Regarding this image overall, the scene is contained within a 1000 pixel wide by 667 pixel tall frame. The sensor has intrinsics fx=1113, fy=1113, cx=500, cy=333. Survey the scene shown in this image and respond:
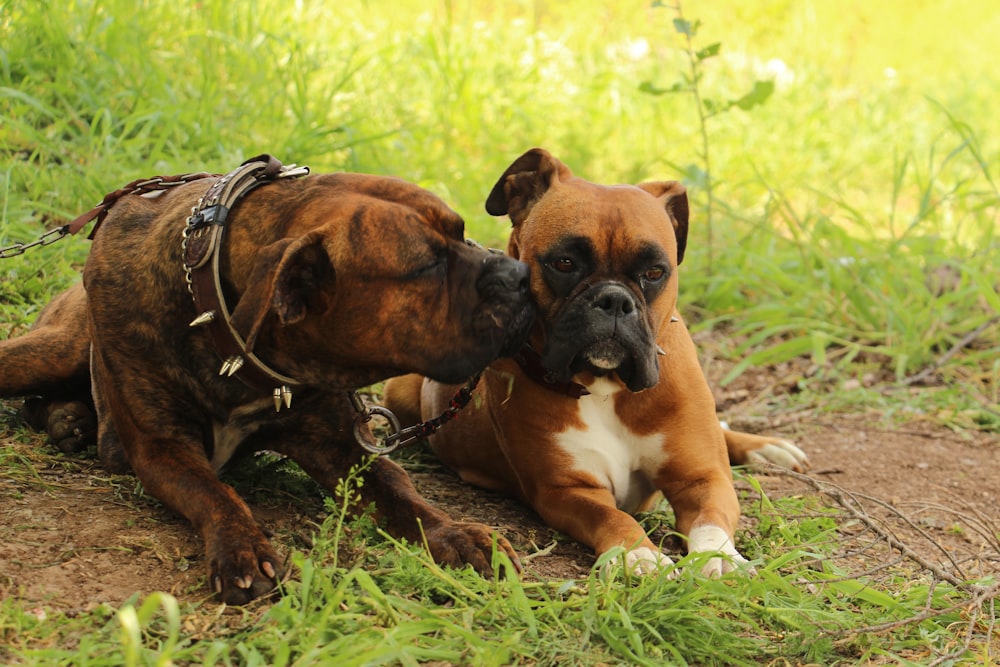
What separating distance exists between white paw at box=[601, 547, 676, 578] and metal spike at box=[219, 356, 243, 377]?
1089mm

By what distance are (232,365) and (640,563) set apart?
120cm

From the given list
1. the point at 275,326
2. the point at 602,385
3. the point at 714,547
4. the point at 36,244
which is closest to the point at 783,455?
the point at 602,385

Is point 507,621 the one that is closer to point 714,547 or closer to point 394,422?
point 714,547

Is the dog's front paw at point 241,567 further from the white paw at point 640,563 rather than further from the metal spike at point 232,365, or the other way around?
the white paw at point 640,563

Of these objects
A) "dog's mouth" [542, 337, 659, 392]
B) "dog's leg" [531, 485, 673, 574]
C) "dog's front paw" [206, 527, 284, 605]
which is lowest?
"dog's leg" [531, 485, 673, 574]

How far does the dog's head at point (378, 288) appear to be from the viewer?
2795mm

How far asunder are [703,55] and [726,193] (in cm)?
213

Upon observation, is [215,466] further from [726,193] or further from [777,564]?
[726,193]

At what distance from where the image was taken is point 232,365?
288cm

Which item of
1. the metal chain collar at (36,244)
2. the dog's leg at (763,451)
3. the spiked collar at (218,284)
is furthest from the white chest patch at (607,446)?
the metal chain collar at (36,244)

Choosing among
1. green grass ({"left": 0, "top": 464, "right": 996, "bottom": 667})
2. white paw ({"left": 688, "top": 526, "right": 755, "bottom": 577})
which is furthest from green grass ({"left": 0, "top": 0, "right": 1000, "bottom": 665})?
white paw ({"left": 688, "top": 526, "right": 755, "bottom": 577})

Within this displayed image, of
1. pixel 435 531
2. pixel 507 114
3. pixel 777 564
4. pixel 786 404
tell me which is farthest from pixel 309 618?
Result: pixel 507 114

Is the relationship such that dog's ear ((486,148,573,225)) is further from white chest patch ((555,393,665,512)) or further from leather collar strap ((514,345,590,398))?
white chest patch ((555,393,665,512))

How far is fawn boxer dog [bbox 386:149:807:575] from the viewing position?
3.27 meters
